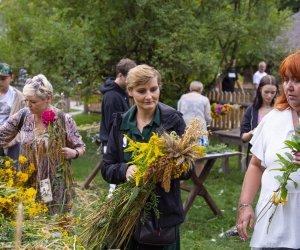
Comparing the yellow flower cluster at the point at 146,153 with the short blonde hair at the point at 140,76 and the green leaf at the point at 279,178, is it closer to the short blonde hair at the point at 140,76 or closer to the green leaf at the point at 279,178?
the short blonde hair at the point at 140,76

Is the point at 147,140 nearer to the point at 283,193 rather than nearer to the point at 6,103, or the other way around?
the point at 283,193

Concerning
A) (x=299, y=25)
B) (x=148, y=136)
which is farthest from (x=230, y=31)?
(x=299, y=25)

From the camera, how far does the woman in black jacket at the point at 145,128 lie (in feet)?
11.3

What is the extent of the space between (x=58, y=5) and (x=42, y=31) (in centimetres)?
146

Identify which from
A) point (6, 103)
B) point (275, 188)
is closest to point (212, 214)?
point (6, 103)

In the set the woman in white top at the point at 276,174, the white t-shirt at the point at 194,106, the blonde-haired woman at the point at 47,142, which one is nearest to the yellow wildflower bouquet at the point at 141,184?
Answer: the woman in white top at the point at 276,174

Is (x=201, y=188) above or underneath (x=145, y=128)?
underneath

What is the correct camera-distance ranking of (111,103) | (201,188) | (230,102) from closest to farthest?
(111,103) → (201,188) → (230,102)

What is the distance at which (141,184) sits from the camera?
3242 mm

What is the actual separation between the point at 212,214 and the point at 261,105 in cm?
176

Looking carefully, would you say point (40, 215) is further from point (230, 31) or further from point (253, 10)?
point (253, 10)

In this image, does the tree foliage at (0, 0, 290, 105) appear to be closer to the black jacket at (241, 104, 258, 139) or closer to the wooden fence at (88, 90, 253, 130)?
the wooden fence at (88, 90, 253, 130)

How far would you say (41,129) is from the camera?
4.61 meters

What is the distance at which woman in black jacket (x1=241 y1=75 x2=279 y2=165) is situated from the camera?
6094 mm
